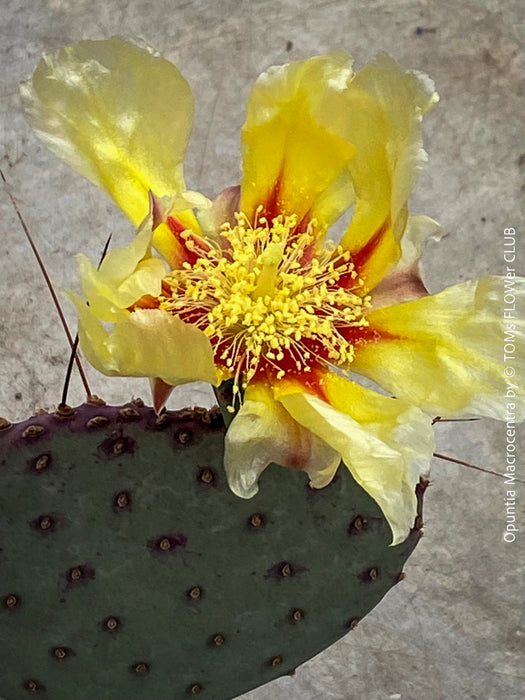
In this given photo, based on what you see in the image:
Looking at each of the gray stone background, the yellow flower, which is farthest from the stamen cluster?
the gray stone background

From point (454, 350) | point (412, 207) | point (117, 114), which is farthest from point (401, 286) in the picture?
point (412, 207)

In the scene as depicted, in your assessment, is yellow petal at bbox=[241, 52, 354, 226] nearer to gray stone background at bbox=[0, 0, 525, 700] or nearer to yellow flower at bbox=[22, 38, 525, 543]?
yellow flower at bbox=[22, 38, 525, 543]

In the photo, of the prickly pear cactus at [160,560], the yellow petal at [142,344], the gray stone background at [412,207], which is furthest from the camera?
the gray stone background at [412,207]

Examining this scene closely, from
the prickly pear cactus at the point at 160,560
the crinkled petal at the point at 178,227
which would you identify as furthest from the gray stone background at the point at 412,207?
the crinkled petal at the point at 178,227

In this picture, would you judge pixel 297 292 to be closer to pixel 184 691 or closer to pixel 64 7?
pixel 184 691

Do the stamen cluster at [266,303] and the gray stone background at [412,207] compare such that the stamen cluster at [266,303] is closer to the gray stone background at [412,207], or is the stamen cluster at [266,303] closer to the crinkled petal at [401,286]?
the crinkled petal at [401,286]
